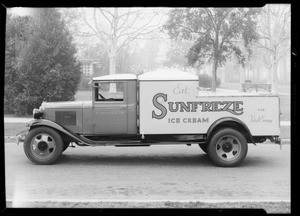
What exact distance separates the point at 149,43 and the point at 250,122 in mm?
11197

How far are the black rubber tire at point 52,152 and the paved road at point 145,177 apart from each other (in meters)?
0.14

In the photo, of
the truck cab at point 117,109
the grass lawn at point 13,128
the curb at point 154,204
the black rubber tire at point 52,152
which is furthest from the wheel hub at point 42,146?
the grass lawn at point 13,128

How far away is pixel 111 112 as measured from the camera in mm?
7758

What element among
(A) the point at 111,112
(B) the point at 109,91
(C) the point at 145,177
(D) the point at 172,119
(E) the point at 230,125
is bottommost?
(C) the point at 145,177

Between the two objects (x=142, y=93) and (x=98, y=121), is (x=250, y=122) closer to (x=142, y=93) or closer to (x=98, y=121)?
(x=142, y=93)

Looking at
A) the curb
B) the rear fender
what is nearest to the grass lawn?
the rear fender

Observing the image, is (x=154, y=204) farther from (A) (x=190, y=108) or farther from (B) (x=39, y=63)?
(B) (x=39, y=63)

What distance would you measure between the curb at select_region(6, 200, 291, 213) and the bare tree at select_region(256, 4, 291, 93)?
666cm

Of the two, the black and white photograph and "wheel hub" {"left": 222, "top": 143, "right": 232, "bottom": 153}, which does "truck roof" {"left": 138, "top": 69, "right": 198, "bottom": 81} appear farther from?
"wheel hub" {"left": 222, "top": 143, "right": 232, "bottom": 153}

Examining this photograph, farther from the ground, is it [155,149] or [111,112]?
[111,112]

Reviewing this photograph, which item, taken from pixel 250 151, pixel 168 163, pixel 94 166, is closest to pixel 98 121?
pixel 94 166

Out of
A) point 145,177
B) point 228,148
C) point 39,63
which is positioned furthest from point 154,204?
point 39,63

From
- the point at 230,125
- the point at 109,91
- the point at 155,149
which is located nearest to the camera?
the point at 230,125

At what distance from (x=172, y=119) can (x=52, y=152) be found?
257 cm
